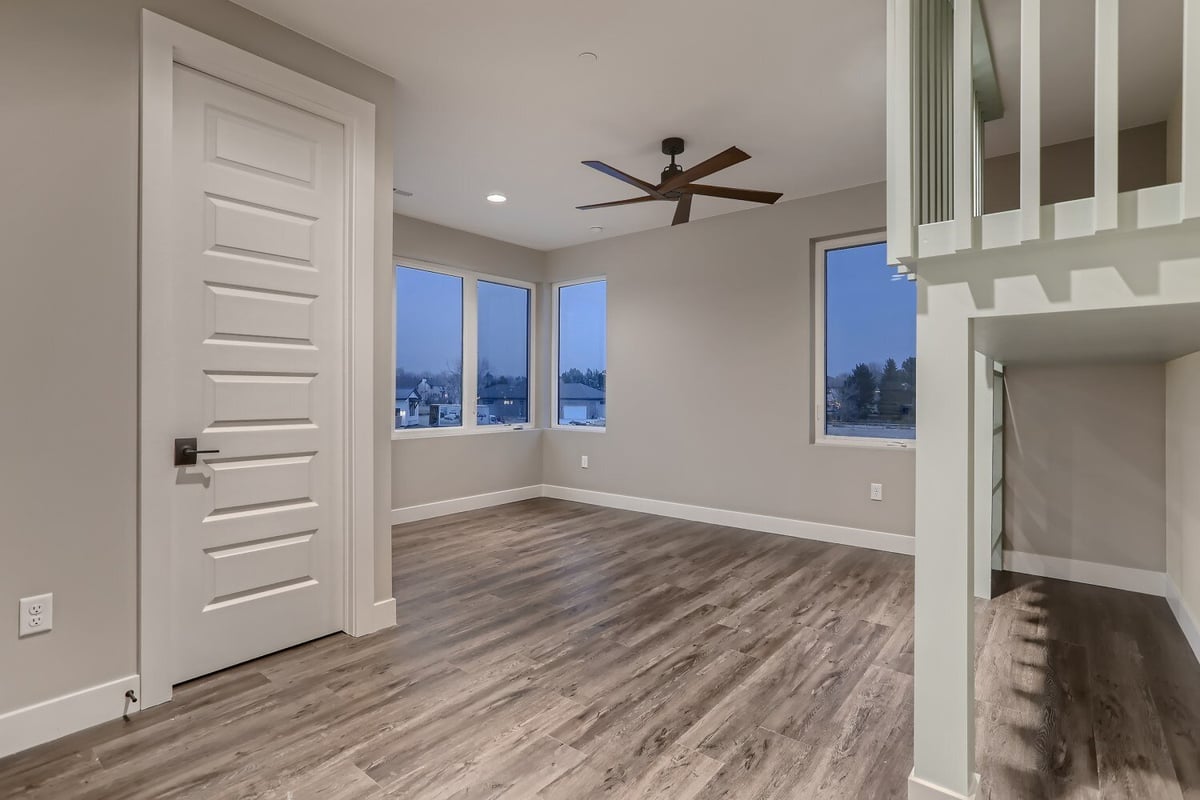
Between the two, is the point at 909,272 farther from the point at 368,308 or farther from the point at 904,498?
the point at 904,498

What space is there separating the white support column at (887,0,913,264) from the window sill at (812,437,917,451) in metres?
3.00

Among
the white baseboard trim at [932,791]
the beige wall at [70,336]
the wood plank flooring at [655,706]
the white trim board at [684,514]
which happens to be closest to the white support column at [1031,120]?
the white baseboard trim at [932,791]

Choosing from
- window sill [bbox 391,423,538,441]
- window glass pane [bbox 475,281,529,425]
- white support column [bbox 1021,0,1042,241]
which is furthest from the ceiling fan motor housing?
window sill [bbox 391,423,538,441]

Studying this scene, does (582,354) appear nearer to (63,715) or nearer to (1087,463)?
(1087,463)

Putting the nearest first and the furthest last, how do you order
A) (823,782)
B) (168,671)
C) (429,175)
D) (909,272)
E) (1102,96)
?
1. (1102,96)
2. (909,272)
3. (823,782)
4. (168,671)
5. (429,175)

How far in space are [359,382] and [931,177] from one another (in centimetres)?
230

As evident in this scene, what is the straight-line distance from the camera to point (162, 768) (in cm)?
168

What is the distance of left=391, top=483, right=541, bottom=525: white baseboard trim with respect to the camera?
477 centimetres

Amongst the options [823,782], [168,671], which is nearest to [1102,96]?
[823,782]

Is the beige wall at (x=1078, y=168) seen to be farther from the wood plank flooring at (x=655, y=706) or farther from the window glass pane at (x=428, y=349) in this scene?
the window glass pane at (x=428, y=349)

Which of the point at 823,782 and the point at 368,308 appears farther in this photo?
the point at 368,308

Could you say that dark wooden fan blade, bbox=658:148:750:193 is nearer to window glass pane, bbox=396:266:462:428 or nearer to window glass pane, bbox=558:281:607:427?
window glass pane, bbox=558:281:607:427

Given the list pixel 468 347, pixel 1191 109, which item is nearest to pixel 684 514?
pixel 468 347

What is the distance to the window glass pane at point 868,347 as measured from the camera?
4.10 m
